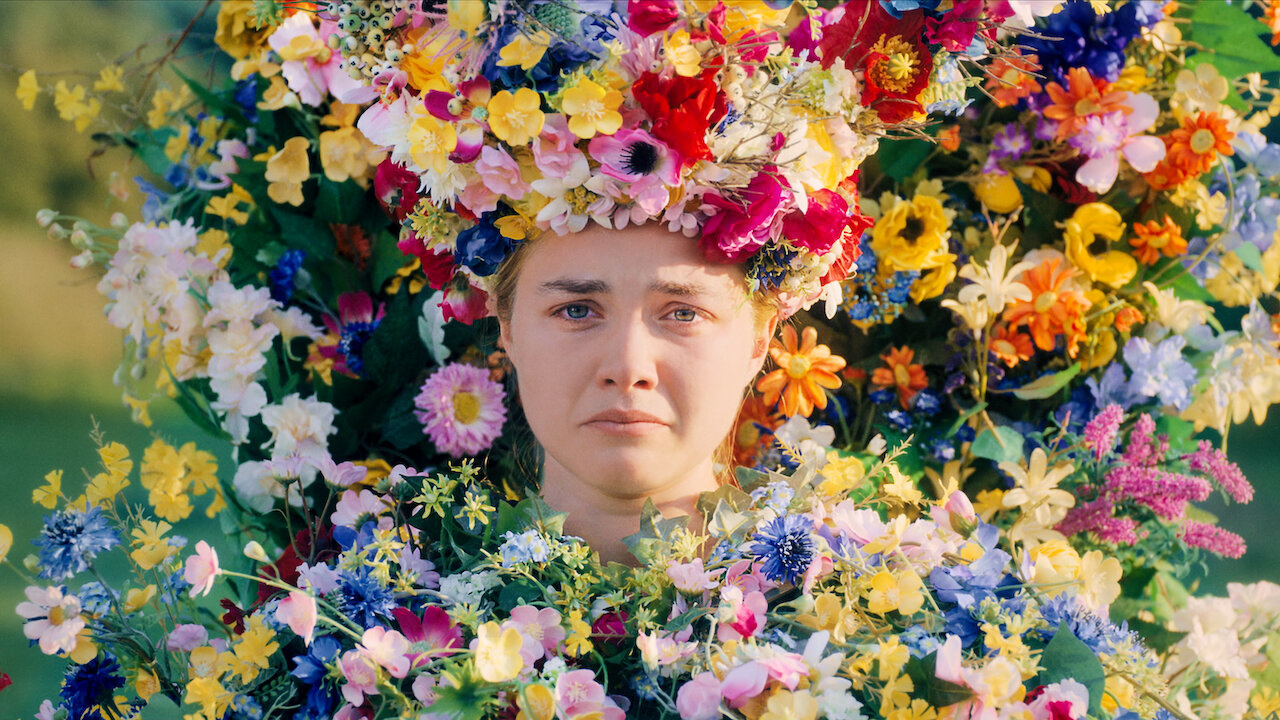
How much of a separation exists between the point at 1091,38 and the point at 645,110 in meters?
1.18

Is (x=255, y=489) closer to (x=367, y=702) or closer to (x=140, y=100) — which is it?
(x=367, y=702)

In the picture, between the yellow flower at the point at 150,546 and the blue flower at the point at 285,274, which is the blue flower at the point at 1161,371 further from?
the yellow flower at the point at 150,546

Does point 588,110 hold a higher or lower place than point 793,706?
higher

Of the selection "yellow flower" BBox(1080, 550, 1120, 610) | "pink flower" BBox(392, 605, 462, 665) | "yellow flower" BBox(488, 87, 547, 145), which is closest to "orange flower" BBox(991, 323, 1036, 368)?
"yellow flower" BBox(1080, 550, 1120, 610)

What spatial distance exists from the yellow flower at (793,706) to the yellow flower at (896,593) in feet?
0.73

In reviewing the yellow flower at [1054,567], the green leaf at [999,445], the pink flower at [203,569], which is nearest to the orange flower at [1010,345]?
the green leaf at [999,445]

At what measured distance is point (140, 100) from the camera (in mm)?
2500

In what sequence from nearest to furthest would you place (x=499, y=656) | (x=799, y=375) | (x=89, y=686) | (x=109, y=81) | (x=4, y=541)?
(x=499, y=656)
(x=4, y=541)
(x=89, y=686)
(x=799, y=375)
(x=109, y=81)

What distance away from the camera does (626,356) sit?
1600mm

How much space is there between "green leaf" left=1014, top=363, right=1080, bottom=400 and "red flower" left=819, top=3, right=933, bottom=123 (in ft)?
2.60

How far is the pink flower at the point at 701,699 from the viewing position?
4.20 feet

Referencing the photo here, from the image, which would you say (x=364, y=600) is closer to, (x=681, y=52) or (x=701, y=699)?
(x=701, y=699)

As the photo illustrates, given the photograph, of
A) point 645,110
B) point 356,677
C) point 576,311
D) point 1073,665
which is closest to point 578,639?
point 356,677

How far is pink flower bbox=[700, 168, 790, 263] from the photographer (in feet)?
5.20
